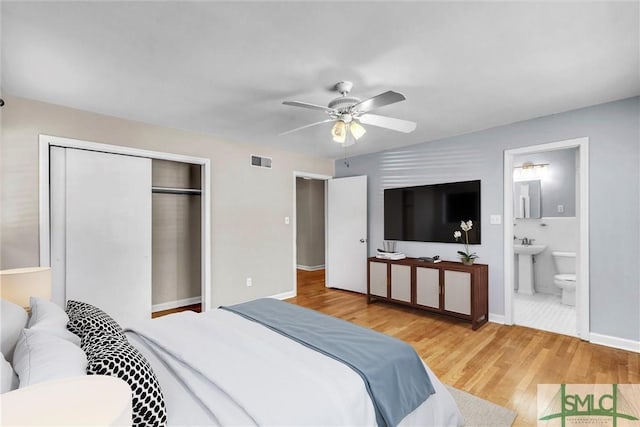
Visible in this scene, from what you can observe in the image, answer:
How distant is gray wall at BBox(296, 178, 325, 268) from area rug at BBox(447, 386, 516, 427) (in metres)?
5.52

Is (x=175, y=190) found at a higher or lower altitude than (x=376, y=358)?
higher

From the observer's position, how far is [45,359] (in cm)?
107

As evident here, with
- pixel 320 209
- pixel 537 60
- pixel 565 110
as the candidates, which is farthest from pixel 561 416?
pixel 320 209

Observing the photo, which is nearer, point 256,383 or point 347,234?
point 256,383

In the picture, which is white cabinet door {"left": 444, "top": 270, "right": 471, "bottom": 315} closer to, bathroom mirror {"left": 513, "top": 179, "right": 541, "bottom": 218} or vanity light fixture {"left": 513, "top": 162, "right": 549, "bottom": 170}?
bathroom mirror {"left": 513, "top": 179, "right": 541, "bottom": 218}

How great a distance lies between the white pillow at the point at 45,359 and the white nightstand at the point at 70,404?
0.30 metres

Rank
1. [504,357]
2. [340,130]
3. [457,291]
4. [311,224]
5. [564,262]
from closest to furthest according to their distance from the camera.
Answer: [340,130] < [504,357] < [457,291] < [564,262] < [311,224]

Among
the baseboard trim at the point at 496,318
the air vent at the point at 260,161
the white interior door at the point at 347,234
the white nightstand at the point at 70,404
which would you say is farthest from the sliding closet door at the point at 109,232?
the baseboard trim at the point at 496,318

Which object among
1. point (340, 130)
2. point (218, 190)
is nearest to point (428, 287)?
point (340, 130)

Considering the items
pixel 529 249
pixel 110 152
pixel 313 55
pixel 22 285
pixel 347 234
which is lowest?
pixel 529 249

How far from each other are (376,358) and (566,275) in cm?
454

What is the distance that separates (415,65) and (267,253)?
3.35 meters

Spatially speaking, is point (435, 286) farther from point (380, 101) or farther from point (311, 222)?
point (311, 222)

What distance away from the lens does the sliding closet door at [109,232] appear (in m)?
3.11
